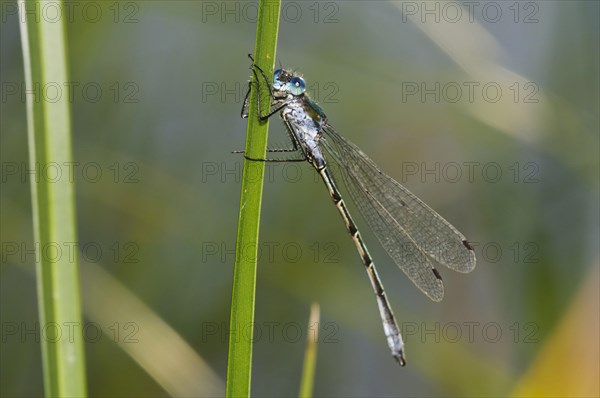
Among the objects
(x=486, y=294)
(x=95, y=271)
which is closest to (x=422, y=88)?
(x=486, y=294)

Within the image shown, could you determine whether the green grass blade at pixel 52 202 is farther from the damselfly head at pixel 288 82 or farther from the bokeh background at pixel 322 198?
the bokeh background at pixel 322 198

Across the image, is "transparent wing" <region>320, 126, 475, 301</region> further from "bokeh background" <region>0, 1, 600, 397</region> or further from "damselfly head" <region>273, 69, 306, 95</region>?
"bokeh background" <region>0, 1, 600, 397</region>

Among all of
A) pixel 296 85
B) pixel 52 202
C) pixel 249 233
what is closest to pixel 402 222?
pixel 296 85

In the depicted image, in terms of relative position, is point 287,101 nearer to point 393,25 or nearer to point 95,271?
point 95,271

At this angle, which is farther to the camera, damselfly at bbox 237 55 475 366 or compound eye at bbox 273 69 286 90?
damselfly at bbox 237 55 475 366

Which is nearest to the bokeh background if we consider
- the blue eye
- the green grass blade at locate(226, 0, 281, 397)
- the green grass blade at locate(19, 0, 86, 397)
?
the blue eye
